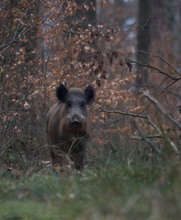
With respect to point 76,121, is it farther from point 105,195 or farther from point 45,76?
point 105,195

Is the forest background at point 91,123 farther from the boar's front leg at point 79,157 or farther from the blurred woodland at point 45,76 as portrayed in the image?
the boar's front leg at point 79,157

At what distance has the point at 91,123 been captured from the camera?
54.0 ft

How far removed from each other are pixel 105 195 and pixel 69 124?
693 cm

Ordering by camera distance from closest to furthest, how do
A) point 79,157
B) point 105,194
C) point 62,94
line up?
1. point 105,194
2. point 79,157
3. point 62,94

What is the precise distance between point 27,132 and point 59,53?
17.3 ft

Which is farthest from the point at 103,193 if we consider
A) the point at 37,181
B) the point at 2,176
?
the point at 2,176

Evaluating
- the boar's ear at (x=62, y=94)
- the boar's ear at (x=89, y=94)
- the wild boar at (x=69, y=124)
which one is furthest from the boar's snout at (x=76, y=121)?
the boar's ear at (x=89, y=94)

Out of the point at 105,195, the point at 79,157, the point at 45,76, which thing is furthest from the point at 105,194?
the point at 45,76

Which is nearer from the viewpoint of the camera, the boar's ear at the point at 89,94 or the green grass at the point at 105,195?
the green grass at the point at 105,195

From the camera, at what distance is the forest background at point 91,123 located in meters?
7.36

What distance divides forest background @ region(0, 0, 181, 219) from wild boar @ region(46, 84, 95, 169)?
299 millimetres

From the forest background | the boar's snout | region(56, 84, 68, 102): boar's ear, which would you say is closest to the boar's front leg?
the forest background

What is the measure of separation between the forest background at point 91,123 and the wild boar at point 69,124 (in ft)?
0.98

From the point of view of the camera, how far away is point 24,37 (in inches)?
628
